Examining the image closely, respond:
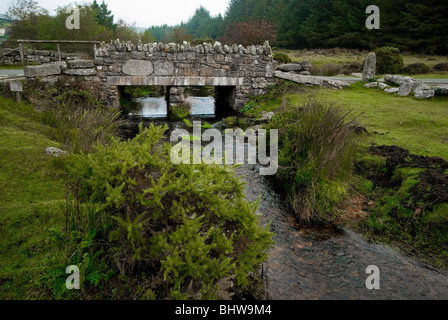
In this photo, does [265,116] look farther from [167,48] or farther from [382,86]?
[382,86]

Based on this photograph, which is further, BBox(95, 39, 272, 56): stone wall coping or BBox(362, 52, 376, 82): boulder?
BBox(362, 52, 376, 82): boulder

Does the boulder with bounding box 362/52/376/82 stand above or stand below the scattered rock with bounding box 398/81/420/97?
above

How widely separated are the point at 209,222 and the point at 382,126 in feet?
22.6

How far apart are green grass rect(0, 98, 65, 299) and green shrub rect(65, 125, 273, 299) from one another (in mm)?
559

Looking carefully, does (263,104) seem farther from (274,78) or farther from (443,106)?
(443,106)

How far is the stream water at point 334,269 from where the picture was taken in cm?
348

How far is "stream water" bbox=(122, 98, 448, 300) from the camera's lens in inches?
137

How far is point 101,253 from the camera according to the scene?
3.13 metres

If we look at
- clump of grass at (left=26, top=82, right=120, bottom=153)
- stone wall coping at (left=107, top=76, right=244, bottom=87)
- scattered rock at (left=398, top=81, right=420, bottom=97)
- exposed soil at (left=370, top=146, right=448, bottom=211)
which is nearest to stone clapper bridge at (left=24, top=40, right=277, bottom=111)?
stone wall coping at (left=107, top=76, right=244, bottom=87)

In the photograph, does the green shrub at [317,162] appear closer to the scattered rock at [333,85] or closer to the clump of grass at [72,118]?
the clump of grass at [72,118]

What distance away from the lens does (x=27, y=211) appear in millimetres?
3715

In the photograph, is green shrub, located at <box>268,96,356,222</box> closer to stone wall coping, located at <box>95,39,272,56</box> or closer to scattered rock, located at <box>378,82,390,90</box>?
stone wall coping, located at <box>95,39,272,56</box>

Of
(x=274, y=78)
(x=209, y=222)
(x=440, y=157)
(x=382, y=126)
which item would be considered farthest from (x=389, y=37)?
(x=209, y=222)

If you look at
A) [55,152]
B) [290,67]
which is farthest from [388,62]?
[55,152]
